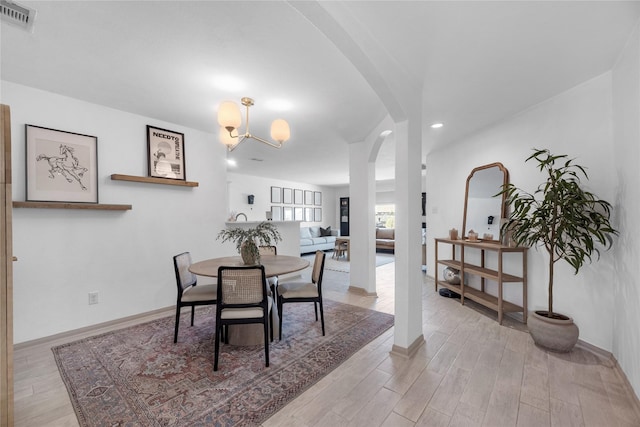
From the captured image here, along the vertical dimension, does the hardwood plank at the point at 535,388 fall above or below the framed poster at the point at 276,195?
below

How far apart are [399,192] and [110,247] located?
3.11 metres

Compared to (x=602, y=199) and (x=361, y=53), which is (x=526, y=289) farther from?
(x=361, y=53)

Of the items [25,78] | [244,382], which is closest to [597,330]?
[244,382]

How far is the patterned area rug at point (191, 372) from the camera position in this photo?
1.62 meters

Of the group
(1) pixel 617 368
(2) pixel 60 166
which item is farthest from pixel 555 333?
Answer: (2) pixel 60 166

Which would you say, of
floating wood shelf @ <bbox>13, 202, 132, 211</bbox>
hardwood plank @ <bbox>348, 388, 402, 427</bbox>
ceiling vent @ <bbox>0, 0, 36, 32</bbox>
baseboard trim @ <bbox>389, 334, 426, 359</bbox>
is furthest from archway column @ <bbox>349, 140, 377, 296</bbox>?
ceiling vent @ <bbox>0, 0, 36, 32</bbox>

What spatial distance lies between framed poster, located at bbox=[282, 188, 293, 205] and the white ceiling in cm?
583

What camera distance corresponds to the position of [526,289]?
9.69 feet

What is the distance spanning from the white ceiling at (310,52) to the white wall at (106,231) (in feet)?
0.88

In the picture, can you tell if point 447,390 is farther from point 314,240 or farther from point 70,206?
point 314,240

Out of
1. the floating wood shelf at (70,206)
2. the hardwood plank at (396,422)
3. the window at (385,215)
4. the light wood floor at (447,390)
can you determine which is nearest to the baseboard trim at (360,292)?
the light wood floor at (447,390)

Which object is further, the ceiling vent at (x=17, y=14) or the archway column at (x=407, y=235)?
the archway column at (x=407, y=235)

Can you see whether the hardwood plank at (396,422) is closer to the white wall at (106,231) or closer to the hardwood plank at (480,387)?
the hardwood plank at (480,387)

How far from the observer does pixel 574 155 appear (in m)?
2.48
